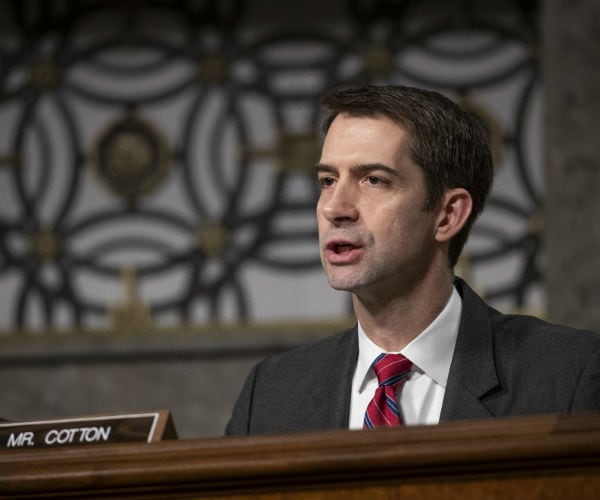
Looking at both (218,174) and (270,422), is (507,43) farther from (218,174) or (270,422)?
(270,422)

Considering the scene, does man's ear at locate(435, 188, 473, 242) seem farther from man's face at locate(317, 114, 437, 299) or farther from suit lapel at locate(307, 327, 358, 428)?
suit lapel at locate(307, 327, 358, 428)

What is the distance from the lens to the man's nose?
2.49m

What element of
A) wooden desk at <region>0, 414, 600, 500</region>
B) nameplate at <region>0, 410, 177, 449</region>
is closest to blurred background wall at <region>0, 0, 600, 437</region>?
nameplate at <region>0, 410, 177, 449</region>

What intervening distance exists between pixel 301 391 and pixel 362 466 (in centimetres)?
101

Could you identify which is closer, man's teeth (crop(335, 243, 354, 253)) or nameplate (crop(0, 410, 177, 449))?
nameplate (crop(0, 410, 177, 449))

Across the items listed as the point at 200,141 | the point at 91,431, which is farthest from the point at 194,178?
the point at 91,431

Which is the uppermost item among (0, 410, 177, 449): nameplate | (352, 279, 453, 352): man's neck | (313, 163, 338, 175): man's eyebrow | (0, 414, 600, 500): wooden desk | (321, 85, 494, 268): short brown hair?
(321, 85, 494, 268): short brown hair

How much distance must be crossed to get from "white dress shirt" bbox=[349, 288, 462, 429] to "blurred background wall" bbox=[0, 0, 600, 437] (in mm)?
2224

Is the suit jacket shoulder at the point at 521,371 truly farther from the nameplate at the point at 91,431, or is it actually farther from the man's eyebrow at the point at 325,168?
the nameplate at the point at 91,431

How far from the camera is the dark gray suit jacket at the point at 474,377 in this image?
2385mm

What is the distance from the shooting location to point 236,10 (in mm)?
5188

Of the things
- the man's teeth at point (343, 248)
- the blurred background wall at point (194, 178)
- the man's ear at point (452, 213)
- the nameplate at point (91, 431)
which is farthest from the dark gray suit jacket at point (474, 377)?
the blurred background wall at point (194, 178)

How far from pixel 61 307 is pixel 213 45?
131 centimetres

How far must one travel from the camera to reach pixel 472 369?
247cm
